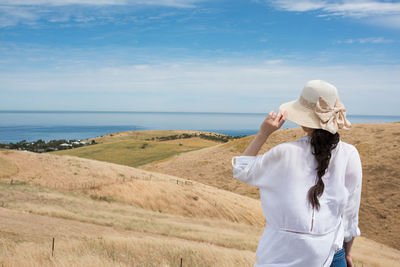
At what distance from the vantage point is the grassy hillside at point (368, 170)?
83.0 ft

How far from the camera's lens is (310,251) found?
2439mm

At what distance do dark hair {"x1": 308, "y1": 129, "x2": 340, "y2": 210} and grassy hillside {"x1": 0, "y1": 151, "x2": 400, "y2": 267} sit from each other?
395cm

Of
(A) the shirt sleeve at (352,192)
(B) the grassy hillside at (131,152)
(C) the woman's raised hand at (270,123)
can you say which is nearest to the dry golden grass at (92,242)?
(A) the shirt sleeve at (352,192)

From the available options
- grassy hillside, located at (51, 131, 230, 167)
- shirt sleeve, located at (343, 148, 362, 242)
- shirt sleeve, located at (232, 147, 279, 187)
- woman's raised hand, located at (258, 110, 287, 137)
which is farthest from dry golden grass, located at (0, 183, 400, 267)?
grassy hillside, located at (51, 131, 230, 167)

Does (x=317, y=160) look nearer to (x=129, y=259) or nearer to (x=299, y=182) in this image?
(x=299, y=182)

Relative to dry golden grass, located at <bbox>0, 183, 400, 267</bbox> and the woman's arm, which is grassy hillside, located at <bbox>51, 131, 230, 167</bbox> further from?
the woman's arm

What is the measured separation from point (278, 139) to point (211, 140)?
40701 millimetres

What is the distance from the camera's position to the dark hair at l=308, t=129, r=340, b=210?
94.7 inches

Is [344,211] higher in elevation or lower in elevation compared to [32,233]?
higher

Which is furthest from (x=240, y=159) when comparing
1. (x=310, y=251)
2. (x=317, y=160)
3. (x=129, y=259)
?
(x=129, y=259)

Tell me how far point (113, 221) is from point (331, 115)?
12117 millimetres

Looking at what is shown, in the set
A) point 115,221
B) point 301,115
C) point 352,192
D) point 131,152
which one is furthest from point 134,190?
point 131,152

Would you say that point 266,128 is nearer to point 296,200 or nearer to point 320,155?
point 320,155

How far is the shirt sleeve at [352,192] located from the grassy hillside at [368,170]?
904 inches
